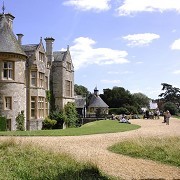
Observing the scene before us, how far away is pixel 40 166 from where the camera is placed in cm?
1038

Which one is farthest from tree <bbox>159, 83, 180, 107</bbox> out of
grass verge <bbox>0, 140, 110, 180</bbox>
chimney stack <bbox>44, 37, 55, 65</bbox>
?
grass verge <bbox>0, 140, 110, 180</bbox>

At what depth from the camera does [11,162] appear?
11.0 meters

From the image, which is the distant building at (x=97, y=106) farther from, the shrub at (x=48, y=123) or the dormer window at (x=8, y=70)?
the dormer window at (x=8, y=70)

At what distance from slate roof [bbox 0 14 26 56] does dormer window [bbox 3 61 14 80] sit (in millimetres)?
1133

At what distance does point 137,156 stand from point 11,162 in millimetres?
4784

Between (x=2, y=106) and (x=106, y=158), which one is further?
(x=2, y=106)

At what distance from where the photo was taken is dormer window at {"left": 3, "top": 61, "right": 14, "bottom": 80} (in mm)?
28828

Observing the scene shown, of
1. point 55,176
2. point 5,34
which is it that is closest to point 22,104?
point 5,34

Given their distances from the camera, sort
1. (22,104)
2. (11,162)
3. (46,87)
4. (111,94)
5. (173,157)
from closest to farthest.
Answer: (11,162), (173,157), (22,104), (46,87), (111,94)

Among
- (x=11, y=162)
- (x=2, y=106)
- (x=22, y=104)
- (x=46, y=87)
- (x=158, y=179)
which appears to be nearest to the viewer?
(x=158, y=179)

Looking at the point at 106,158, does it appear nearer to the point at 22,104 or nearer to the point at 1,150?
the point at 1,150

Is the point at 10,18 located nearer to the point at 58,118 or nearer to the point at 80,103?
the point at 58,118

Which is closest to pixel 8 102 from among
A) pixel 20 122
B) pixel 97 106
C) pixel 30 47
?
pixel 20 122

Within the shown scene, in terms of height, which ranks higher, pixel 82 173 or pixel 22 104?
pixel 22 104
